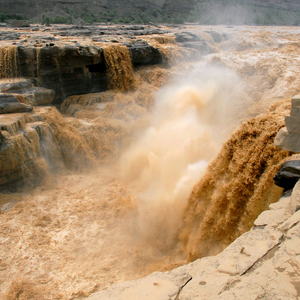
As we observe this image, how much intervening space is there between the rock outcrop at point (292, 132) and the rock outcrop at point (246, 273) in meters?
0.69

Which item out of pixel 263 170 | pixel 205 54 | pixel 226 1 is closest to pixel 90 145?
pixel 263 170

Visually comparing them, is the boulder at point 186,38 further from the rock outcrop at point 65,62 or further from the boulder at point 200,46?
the rock outcrop at point 65,62

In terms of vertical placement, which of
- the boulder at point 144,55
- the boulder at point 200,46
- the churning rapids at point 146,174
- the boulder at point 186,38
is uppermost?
the boulder at point 186,38

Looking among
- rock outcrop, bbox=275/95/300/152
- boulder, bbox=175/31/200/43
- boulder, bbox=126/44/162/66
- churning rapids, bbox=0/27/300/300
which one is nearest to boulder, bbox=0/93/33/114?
churning rapids, bbox=0/27/300/300

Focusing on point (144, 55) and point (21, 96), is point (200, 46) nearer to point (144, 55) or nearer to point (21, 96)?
point (144, 55)

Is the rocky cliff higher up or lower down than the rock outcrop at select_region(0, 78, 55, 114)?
higher up

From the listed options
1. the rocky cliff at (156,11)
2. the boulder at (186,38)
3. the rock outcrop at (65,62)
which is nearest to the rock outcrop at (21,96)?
the rock outcrop at (65,62)

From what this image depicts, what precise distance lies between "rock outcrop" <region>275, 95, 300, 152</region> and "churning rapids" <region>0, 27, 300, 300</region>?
55 cm

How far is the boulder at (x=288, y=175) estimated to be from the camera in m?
3.60

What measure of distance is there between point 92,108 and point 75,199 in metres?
3.59

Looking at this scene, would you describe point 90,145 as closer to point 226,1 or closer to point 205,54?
point 205,54

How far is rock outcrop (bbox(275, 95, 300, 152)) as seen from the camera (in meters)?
3.38

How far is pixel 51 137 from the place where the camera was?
7652 mm

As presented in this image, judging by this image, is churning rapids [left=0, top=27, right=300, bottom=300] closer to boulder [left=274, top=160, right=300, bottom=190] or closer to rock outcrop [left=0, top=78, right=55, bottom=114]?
boulder [left=274, top=160, right=300, bottom=190]
